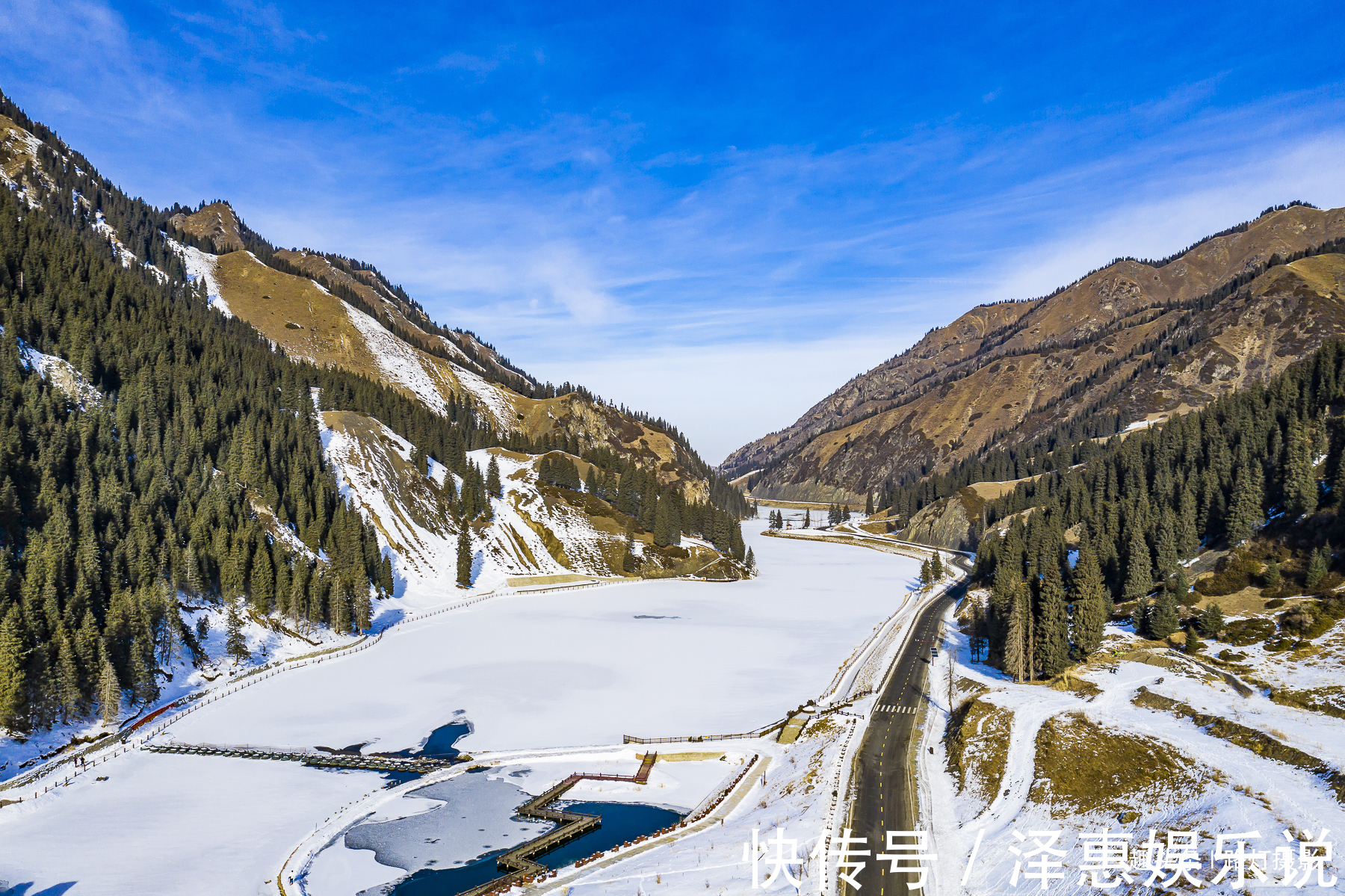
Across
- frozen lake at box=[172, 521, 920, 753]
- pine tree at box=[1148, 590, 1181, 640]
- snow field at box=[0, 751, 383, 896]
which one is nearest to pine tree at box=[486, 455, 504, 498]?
frozen lake at box=[172, 521, 920, 753]

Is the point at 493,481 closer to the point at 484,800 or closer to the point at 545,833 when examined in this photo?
the point at 484,800

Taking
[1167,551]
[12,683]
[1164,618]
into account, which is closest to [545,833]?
[12,683]

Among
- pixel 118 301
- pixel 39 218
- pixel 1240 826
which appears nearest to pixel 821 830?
pixel 1240 826

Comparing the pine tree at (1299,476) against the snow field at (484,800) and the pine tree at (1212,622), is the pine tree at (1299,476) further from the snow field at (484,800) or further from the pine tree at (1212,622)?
the snow field at (484,800)

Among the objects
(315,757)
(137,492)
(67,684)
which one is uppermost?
(137,492)

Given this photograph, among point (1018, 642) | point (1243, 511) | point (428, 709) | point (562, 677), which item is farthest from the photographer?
point (1243, 511)

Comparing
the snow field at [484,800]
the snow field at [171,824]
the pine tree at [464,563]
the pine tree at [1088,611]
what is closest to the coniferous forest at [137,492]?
the pine tree at [464,563]
